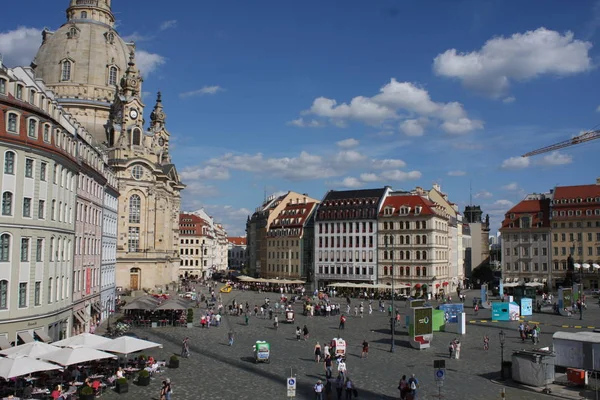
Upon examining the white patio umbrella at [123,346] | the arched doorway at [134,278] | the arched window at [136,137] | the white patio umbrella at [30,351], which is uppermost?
the arched window at [136,137]

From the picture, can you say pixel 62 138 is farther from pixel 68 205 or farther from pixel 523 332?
pixel 523 332

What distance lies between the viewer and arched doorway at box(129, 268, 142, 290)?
85562 mm

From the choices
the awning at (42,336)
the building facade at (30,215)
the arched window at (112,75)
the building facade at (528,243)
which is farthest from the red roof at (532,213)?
the awning at (42,336)

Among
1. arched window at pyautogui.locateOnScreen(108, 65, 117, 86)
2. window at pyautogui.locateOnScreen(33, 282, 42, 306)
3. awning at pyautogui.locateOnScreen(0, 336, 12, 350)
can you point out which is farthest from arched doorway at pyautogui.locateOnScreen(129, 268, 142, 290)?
awning at pyautogui.locateOnScreen(0, 336, 12, 350)

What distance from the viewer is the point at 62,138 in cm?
3709

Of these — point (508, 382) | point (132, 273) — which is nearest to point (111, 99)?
point (132, 273)

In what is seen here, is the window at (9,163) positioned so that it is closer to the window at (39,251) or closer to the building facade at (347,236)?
the window at (39,251)

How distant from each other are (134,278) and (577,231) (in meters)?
68.4

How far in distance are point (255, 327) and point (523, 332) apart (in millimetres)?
21715

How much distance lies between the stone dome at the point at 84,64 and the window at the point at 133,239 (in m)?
17.3

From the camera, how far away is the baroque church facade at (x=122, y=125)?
284 ft

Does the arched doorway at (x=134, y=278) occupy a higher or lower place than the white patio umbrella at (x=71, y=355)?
higher

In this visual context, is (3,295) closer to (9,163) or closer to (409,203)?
(9,163)

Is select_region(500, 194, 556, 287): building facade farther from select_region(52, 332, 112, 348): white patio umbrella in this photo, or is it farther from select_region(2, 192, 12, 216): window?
select_region(2, 192, 12, 216): window
